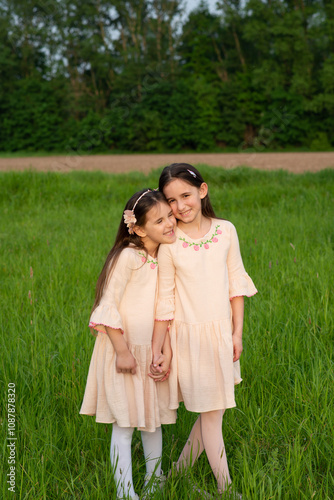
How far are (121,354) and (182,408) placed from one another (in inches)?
31.4

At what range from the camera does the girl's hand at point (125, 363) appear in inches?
67.6

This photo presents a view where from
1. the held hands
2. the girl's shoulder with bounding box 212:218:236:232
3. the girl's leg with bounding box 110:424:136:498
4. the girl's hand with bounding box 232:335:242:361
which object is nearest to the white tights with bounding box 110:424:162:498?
the girl's leg with bounding box 110:424:136:498

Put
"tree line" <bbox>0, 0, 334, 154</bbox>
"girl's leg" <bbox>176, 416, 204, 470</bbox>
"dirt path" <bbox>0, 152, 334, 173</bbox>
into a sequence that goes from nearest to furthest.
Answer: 1. "girl's leg" <bbox>176, 416, 204, 470</bbox>
2. "dirt path" <bbox>0, 152, 334, 173</bbox>
3. "tree line" <bbox>0, 0, 334, 154</bbox>

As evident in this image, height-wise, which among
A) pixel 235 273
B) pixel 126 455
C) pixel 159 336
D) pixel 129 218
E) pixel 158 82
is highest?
pixel 158 82

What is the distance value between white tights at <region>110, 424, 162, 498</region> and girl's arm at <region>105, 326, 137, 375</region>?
278 millimetres

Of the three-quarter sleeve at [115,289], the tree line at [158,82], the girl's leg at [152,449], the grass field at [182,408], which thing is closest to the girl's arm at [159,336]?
the three-quarter sleeve at [115,289]

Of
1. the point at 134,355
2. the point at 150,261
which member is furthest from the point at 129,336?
the point at 150,261

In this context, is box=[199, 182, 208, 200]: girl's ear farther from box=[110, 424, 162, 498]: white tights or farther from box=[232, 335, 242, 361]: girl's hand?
box=[110, 424, 162, 498]: white tights

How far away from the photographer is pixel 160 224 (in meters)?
A: 1.75

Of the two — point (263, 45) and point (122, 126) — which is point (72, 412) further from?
point (263, 45)

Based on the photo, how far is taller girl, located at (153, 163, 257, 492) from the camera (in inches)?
69.2

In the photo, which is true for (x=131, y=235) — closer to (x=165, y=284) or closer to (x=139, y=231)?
(x=139, y=231)

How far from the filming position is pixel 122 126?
1160 inches

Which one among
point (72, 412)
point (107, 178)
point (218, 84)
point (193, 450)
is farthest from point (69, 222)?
point (218, 84)
